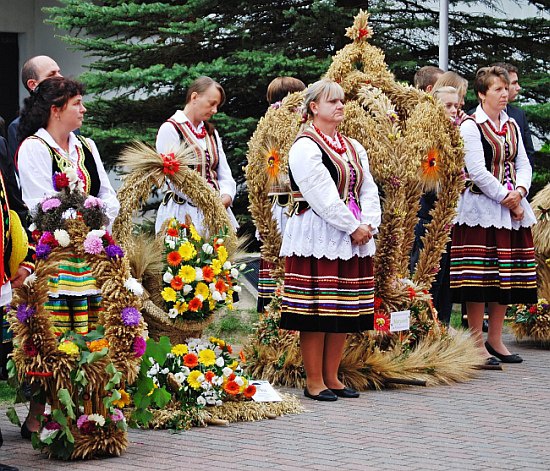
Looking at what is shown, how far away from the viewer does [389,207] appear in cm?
851

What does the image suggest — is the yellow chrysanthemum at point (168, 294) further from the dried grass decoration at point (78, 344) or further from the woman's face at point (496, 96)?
the woman's face at point (496, 96)

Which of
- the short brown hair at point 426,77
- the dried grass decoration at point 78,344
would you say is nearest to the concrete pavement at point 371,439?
the dried grass decoration at point 78,344

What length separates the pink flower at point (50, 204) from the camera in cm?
636

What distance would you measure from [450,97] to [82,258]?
4.15 meters

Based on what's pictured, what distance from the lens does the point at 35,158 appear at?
691 cm

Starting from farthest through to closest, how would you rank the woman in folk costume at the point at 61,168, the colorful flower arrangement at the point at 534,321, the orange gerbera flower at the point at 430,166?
the colorful flower arrangement at the point at 534,321
the orange gerbera flower at the point at 430,166
the woman in folk costume at the point at 61,168

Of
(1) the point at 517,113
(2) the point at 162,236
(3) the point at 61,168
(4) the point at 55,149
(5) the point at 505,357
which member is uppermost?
(1) the point at 517,113

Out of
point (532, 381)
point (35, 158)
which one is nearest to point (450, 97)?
point (532, 381)

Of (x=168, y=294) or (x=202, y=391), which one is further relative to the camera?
(x=168, y=294)

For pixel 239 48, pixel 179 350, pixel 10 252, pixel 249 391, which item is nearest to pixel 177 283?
pixel 179 350

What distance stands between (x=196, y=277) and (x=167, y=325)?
15.0 inches

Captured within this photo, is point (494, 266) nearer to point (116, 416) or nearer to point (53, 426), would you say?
point (116, 416)

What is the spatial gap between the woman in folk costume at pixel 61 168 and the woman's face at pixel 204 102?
2159 mm

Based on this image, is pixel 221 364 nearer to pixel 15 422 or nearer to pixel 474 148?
pixel 15 422
